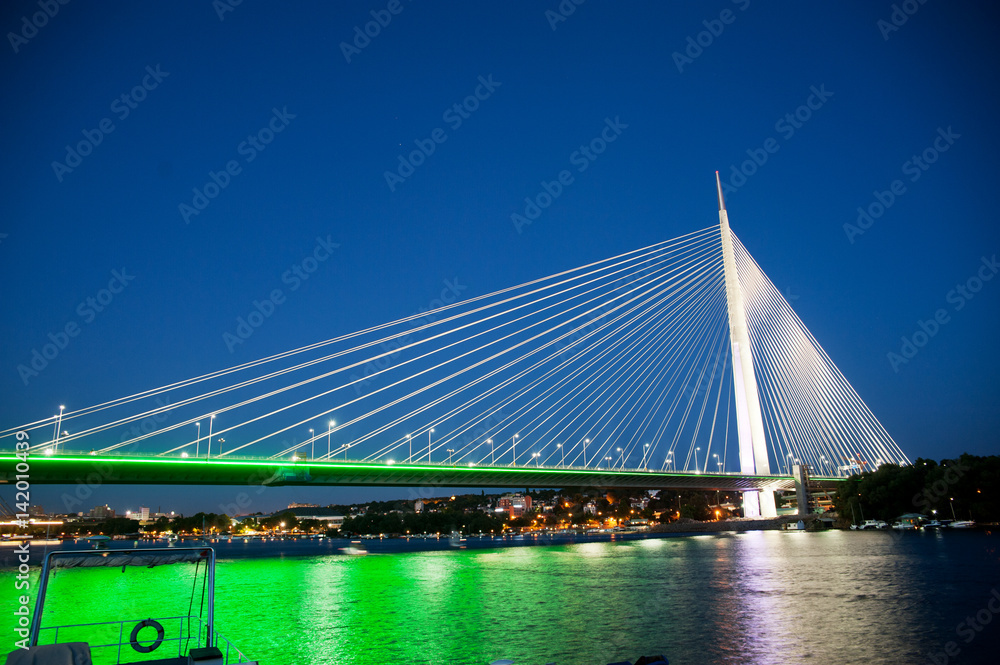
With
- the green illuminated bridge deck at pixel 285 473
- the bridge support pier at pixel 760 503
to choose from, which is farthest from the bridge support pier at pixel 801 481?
the green illuminated bridge deck at pixel 285 473

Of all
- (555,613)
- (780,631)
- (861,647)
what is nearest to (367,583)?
(555,613)

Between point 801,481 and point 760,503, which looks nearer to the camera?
point 801,481

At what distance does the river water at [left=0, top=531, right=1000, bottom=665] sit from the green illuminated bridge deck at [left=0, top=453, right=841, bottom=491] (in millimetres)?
5950

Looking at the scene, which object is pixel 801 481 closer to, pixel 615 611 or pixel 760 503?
pixel 760 503

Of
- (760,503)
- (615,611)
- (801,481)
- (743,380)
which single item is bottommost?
(760,503)

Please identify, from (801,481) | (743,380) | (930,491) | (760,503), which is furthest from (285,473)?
(930,491)

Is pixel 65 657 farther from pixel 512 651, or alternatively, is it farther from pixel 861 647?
pixel 861 647

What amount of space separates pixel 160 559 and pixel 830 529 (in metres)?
73.9

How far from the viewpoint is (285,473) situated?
39.7 metres

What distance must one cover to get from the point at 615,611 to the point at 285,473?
25761 mm

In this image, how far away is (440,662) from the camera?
1361 centimetres

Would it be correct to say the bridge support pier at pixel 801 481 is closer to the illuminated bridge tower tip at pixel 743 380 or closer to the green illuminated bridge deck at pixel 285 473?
the green illuminated bridge deck at pixel 285 473

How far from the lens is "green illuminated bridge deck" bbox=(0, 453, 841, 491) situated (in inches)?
1407

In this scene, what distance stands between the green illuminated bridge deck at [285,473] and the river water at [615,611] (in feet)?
19.5
